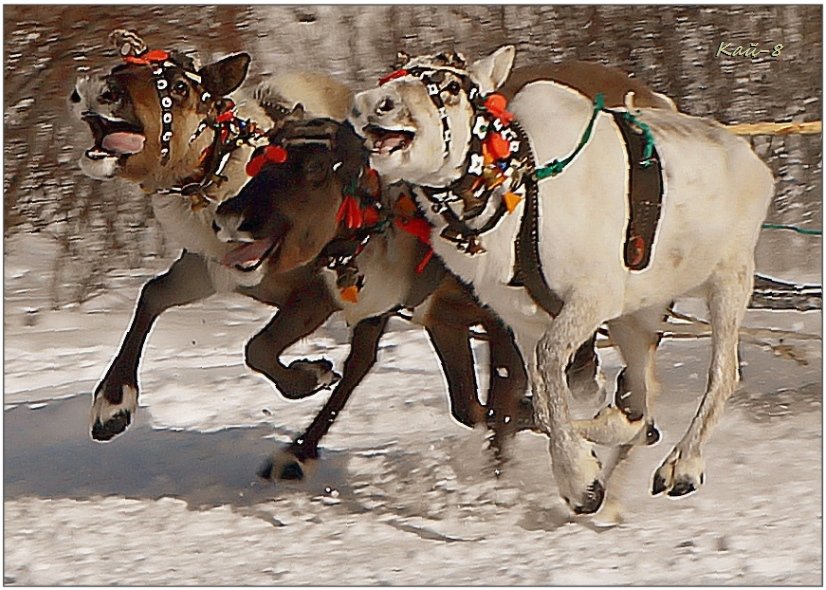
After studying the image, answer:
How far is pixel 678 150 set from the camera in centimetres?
363

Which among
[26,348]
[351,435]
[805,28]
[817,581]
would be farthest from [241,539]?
[805,28]

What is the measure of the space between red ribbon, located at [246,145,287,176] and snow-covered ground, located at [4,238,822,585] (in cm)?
108

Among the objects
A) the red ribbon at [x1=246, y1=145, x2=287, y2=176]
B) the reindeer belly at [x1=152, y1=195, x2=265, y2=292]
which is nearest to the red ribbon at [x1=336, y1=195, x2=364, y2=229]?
the red ribbon at [x1=246, y1=145, x2=287, y2=176]

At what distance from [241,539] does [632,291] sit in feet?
4.46

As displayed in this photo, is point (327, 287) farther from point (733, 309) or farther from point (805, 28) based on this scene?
point (805, 28)

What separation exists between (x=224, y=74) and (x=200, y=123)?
0.55ft

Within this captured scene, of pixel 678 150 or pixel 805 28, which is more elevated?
pixel 678 150

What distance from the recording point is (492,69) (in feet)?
11.0

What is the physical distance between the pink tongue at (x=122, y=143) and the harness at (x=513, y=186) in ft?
2.65

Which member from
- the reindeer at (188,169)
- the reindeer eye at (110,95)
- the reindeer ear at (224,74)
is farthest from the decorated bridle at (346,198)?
the reindeer eye at (110,95)

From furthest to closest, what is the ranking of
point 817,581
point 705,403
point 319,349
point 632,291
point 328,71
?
point 328,71, point 319,349, point 705,403, point 632,291, point 817,581

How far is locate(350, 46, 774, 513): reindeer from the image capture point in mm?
3199

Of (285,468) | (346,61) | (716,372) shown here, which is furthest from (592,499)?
(346,61)

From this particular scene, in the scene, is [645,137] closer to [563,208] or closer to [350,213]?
[563,208]
